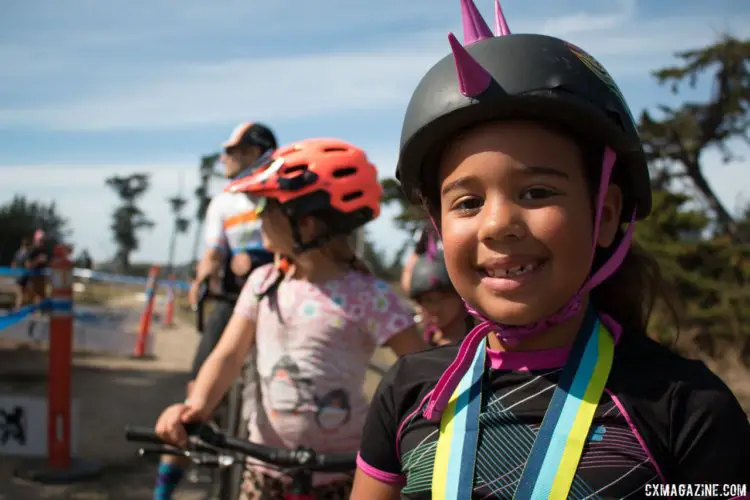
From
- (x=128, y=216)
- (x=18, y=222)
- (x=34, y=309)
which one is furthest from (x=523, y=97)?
(x=128, y=216)

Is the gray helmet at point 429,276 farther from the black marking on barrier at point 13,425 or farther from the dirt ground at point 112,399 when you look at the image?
the black marking on barrier at point 13,425

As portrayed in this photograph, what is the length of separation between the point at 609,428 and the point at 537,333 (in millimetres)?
272

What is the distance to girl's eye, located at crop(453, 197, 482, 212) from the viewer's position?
67.7 inches

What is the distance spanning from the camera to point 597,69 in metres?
1.79

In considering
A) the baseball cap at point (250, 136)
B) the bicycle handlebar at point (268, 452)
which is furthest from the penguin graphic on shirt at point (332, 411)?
the baseball cap at point (250, 136)

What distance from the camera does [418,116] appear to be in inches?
71.6

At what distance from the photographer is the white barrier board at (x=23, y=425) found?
6.47 meters

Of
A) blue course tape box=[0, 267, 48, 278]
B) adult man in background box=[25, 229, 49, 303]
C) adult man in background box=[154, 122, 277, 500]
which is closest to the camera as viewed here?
adult man in background box=[154, 122, 277, 500]

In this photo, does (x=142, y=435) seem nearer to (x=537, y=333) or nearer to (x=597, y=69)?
(x=537, y=333)

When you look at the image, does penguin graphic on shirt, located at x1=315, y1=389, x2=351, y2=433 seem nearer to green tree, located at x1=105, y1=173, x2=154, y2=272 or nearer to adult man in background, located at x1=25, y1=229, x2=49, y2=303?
adult man in background, located at x1=25, y1=229, x2=49, y2=303

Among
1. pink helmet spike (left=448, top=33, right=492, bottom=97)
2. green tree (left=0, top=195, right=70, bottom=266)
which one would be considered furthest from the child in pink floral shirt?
green tree (left=0, top=195, right=70, bottom=266)

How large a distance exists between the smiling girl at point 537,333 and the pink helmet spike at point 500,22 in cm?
27

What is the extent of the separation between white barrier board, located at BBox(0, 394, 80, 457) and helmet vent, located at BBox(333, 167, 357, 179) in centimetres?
416

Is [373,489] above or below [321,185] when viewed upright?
below
